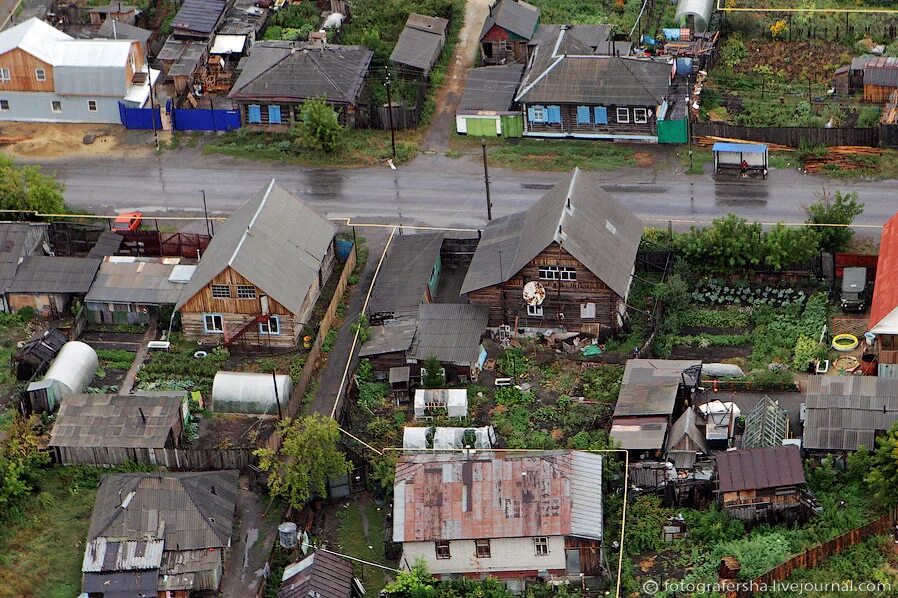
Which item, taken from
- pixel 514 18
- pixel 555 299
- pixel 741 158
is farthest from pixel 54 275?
pixel 741 158

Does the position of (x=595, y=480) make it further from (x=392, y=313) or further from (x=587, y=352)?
(x=392, y=313)

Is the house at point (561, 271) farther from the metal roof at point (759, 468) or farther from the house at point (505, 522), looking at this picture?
the house at point (505, 522)

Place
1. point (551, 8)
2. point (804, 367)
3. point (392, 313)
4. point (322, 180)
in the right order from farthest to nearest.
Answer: point (551, 8) < point (322, 180) < point (392, 313) < point (804, 367)

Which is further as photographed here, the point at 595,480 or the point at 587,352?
the point at 587,352

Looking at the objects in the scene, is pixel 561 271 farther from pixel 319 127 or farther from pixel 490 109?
pixel 319 127

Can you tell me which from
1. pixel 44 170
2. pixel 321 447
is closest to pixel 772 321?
pixel 321 447

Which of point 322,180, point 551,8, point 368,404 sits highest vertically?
point 551,8

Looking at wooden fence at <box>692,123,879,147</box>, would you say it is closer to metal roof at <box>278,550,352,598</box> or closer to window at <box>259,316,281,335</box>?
window at <box>259,316,281,335</box>
